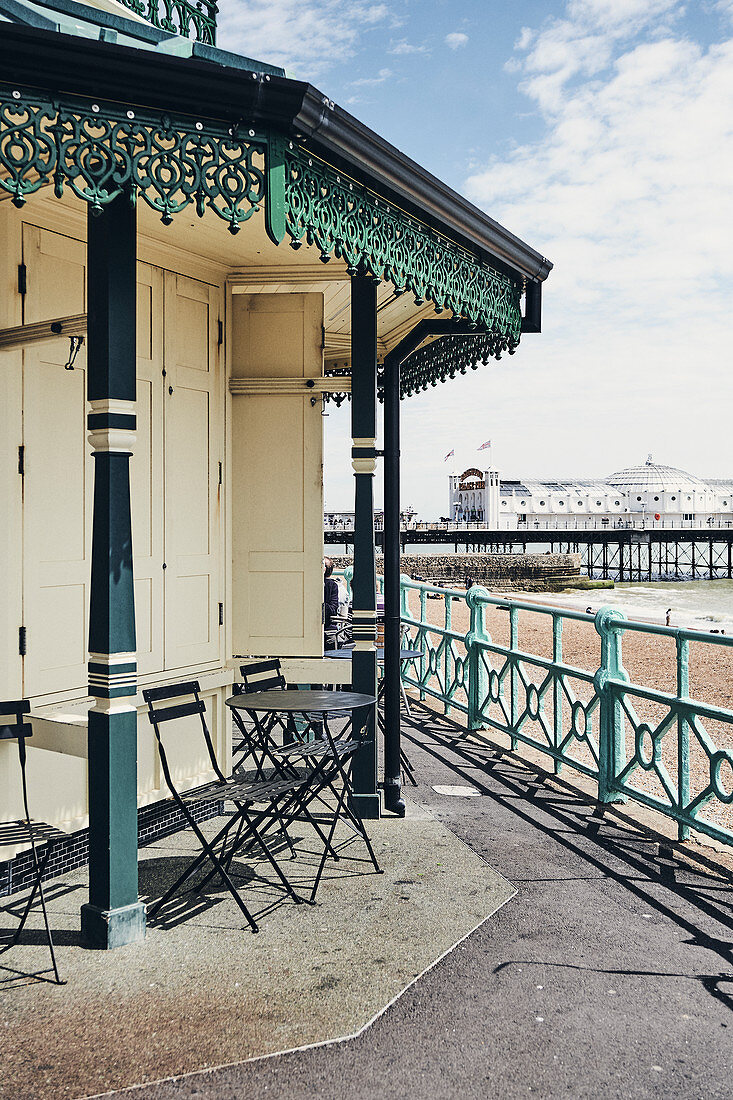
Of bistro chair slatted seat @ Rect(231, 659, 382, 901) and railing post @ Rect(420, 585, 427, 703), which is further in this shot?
railing post @ Rect(420, 585, 427, 703)

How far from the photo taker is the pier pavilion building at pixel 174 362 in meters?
3.37

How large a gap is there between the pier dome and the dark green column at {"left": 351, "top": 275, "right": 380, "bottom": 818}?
138304 millimetres

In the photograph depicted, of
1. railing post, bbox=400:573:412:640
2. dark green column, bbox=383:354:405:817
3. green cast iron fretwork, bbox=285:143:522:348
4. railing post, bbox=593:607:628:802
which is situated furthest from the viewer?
railing post, bbox=400:573:412:640

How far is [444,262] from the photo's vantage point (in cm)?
488

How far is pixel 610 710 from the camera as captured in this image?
5703 millimetres

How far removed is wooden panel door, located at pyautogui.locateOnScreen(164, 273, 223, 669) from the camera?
532 cm

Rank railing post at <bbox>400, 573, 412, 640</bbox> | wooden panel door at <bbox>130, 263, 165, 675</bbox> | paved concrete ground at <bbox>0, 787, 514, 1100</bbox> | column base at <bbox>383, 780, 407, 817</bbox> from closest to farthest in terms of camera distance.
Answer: paved concrete ground at <bbox>0, 787, 514, 1100</bbox>
wooden panel door at <bbox>130, 263, 165, 675</bbox>
column base at <bbox>383, 780, 407, 817</bbox>
railing post at <bbox>400, 573, 412, 640</bbox>

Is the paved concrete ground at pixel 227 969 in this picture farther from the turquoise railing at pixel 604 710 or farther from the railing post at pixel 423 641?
the railing post at pixel 423 641

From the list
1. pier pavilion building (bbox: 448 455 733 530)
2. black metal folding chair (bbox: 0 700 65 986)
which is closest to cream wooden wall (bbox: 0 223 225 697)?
black metal folding chair (bbox: 0 700 65 986)

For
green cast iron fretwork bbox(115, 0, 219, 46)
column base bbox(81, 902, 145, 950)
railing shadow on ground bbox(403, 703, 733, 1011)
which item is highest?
green cast iron fretwork bbox(115, 0, 219, 46)

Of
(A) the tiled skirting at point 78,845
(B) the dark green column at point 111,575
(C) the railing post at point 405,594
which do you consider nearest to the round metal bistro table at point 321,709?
(A) the tiled skirting at point 78,845

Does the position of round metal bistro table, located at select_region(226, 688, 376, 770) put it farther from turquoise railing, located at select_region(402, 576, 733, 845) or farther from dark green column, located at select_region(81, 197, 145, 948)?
turquoise railing, located at select_region(402, 576, 733, 845)

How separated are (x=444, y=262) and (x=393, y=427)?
1323 millimetres

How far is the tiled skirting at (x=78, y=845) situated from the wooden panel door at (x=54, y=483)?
0.81m
